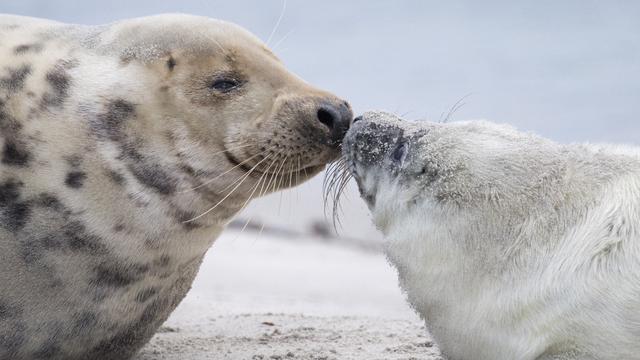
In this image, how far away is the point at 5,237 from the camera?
4223mm

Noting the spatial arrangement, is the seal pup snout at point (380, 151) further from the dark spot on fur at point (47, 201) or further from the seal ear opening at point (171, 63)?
the dark spot on fur at point (47, 201)

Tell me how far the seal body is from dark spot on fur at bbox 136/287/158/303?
3.91 feet

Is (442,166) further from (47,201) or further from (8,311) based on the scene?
(8,311)

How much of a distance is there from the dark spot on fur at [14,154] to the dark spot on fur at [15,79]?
0.26 metres

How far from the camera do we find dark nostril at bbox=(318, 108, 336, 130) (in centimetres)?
429

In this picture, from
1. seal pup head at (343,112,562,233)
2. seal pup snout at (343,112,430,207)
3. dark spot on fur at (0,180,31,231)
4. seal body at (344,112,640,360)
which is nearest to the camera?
seal body at (344,112,640,360)

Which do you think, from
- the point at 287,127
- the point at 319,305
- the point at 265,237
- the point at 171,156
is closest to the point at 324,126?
the point at 287,127

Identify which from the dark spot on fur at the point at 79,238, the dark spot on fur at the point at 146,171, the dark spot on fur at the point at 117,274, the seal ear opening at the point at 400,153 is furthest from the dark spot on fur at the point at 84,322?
the seal ear opening at the point at 400,153

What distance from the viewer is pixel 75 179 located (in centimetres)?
426

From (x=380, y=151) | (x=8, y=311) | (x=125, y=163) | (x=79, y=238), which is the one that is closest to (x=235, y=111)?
(x=125, y=163)

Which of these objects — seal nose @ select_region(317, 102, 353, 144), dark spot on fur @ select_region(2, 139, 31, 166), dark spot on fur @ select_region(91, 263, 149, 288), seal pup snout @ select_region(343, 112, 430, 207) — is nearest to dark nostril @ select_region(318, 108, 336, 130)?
seal nose @ select_region(317, 102, 353, 144)

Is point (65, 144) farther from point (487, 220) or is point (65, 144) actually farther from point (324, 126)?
point (487, 220)

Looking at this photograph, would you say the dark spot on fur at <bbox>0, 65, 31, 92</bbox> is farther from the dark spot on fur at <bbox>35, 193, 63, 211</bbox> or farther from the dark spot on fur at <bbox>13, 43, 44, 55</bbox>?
the dark spot on fur at <bbox>35, 193, 63, 211</bbox>

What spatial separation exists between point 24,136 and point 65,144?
18 centimetres
